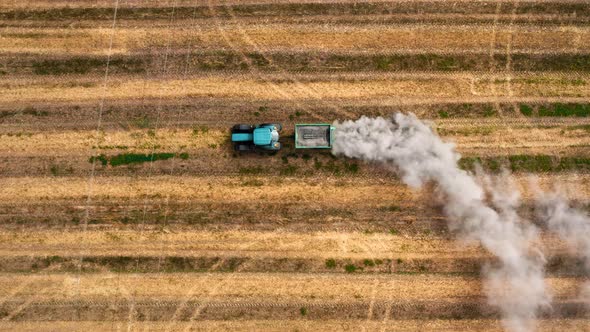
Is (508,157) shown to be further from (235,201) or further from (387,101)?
(235,201)

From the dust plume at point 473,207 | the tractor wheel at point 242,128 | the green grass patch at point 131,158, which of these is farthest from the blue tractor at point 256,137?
the dust plume at point 473,207

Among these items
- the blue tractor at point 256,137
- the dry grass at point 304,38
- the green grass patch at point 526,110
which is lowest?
the blue tractor at point 256,137

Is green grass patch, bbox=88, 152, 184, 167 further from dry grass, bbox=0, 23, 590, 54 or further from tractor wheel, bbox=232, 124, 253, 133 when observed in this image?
dry grass, bbox=0, 23, 590, 54

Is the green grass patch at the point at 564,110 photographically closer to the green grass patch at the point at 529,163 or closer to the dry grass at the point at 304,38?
the green grass patch at the point at 529,163

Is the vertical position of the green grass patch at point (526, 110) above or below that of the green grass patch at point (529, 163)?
above

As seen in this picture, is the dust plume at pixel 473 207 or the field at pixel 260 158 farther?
the field at pixel 260 158

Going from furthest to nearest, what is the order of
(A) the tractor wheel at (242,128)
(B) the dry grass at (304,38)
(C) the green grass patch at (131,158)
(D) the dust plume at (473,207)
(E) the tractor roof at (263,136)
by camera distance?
(B) the dry grass at (304,38)
(C) the green grass patch at (131,158)
(A) the tractor wheel at (242,128)
(D) the dust plume at (473,207)
(E) the tractor roof at (263,136)

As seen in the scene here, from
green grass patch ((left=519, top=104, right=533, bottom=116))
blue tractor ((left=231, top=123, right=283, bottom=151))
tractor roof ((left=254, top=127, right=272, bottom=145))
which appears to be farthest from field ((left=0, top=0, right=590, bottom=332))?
tractor roof ((left=254, top=127, right=272, bottom=145))
